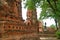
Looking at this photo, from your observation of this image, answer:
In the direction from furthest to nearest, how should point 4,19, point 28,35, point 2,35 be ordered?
point 28,35 → point 4,19 → point 2,35

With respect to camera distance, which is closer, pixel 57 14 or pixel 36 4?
pixel 57 14

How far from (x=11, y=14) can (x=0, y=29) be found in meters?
2.93

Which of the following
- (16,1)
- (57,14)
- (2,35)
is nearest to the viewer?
(2,35)

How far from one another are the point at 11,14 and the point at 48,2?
4034 millimetres

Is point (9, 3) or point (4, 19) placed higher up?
point (9, 3)

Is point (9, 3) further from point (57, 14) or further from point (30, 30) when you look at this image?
point (57, 14)

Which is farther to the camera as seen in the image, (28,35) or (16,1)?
(16,1)

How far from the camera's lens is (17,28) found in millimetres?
16516

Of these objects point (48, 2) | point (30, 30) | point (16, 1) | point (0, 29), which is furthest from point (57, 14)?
point (0, 29)

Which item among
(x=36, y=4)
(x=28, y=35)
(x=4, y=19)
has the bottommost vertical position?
(x=28, y=35)

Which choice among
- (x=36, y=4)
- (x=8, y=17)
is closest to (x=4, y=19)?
(x=8, y=17)

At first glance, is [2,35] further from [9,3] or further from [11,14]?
[9,3]

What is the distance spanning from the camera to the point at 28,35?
17109mm

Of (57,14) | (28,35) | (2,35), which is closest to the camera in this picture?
(2,35)
